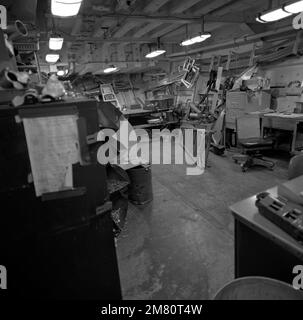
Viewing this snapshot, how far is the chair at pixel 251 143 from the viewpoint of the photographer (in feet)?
13.0

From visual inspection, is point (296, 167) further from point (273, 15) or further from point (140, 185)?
point (273, 15)

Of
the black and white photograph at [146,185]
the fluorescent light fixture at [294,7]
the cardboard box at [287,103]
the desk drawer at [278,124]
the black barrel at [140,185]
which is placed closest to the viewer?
the black and white photograph at [146,185]

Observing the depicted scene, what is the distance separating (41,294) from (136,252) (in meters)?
1.00

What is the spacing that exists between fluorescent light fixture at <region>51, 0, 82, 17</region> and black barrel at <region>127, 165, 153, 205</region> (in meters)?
1.80

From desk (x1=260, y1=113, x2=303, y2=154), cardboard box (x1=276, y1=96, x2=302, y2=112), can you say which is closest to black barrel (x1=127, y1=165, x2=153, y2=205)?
desk (x1=260, y1=113, x2=303, y2=154)

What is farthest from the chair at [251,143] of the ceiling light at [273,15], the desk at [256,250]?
the desk at [256,250]

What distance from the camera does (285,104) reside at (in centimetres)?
465

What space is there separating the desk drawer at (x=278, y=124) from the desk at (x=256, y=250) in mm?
3503

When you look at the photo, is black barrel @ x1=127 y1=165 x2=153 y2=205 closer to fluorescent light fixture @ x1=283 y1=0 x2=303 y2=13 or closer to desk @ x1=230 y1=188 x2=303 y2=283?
desk @ x1=230 y1=188 x2=303 y2=283

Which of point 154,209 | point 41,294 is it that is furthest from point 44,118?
point 154,209

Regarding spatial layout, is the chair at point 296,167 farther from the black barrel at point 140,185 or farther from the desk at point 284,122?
the desk at point 284,122
